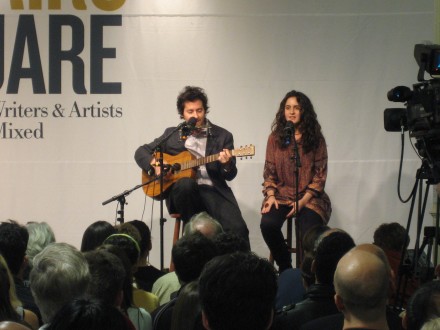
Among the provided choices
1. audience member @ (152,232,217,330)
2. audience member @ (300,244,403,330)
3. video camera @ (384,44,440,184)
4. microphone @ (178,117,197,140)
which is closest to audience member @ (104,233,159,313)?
audience member @ (152,232,217,330)

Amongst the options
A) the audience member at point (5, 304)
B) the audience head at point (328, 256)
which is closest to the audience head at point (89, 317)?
the audience member at point (5, 304)

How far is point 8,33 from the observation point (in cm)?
759

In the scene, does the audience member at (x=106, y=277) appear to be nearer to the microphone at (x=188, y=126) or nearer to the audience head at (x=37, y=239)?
the audience head at (x=37, y=239)

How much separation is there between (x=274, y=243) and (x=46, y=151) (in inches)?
96.9

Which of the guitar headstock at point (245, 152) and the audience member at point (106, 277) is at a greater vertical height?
the guitar headstock at point (245, 152)

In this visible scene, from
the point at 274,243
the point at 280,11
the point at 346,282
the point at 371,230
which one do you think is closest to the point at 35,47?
the point at 280,11

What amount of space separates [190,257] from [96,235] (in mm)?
1319

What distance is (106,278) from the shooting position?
9.75 ft

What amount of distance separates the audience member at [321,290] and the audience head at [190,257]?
0.46 meters

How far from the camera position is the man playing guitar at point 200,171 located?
21.0 ft

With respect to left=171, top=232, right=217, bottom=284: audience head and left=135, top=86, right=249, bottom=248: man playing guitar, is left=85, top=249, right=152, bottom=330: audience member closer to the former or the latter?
left=171, top=232, right=217, bottom=284: audience head

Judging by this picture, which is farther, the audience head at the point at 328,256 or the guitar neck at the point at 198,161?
the guitar neck at the point at 198,161

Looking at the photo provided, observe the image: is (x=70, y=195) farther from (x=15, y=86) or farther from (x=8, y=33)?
(x=8, y=33)

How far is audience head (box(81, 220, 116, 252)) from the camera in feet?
15.2
